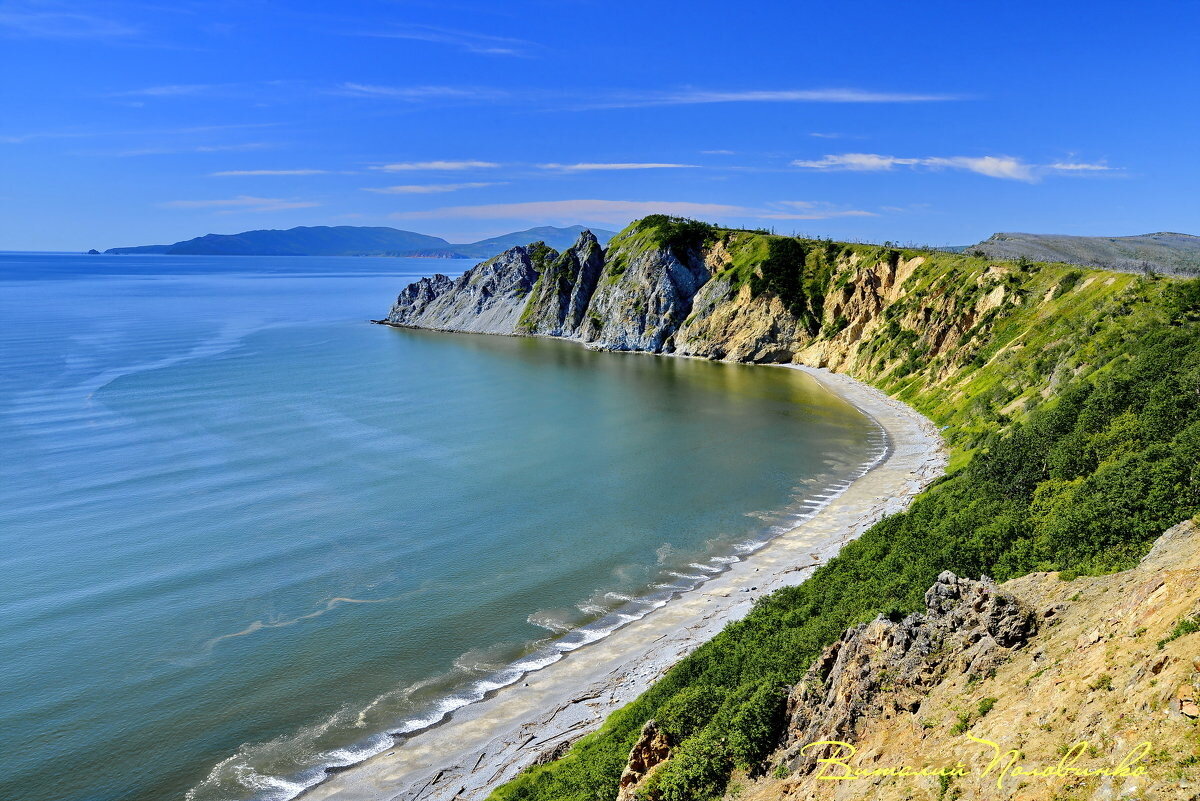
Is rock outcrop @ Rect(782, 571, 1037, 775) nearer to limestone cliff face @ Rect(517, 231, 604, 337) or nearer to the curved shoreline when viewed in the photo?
the curved shoreline

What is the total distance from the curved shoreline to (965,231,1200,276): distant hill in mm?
86308

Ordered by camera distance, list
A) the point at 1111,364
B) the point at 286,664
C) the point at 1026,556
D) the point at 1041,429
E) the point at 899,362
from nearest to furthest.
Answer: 1. the point at 1026,556
2. the point at 286,664
3. the point at 1041,429
4. the point at 1111,364
5. the point at 899,362

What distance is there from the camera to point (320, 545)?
1836 inches

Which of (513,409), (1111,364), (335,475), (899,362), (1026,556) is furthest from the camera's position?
(899,362)

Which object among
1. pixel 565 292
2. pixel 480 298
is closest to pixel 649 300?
pixel 565 292

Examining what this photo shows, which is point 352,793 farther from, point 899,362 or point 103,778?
point 899,362

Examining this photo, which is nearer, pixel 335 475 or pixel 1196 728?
pixel 1196 728

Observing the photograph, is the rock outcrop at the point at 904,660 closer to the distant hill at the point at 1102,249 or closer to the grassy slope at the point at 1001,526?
the grassy slope at the point at 1001,526

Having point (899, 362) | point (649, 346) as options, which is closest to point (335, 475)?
point (899, 362)

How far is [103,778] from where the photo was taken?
26.8 metres

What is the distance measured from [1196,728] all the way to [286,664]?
112 feet

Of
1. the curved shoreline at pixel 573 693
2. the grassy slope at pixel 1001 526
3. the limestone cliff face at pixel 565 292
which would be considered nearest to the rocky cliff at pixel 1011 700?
the grassy slope at pixel 1001 526

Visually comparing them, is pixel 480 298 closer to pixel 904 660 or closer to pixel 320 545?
pixel 320 545

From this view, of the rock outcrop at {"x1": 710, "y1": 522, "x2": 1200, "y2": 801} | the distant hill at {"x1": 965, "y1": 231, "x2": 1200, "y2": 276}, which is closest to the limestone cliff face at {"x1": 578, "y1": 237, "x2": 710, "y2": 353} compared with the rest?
the distant hill at {"x1": 965, "y1": 231, "x2": 1200, "y2": 276}
